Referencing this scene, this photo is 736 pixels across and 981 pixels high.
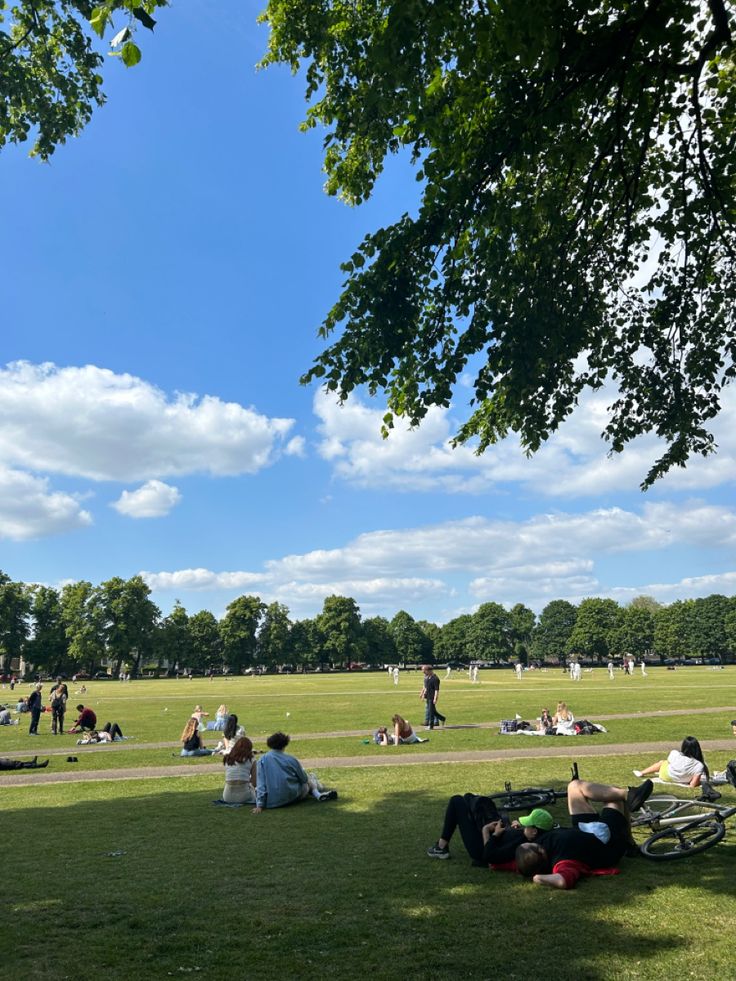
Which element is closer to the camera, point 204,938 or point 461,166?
point 204,938

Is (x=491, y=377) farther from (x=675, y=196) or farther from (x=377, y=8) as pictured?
(x=377, y=8)

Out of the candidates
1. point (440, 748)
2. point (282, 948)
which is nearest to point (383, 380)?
point (282, 948)

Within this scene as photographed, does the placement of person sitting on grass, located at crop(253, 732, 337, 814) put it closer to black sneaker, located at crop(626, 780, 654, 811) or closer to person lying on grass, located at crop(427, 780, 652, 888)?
person lying on grass, located at crop(427, 780, 652, 888)

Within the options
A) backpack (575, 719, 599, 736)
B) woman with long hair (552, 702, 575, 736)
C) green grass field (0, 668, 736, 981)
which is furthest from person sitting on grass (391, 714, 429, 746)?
green grass field (0, 668, 736, 981)

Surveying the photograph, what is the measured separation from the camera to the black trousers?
294 inches

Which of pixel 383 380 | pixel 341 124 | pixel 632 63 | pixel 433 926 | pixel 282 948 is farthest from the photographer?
pixel 341 124

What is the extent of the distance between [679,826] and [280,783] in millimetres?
6061

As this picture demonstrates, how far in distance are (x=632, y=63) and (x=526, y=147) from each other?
1.50 meters

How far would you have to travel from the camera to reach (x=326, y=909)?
243 inches

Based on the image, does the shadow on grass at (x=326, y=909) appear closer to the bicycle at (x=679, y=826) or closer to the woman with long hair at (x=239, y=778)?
the bicycle at (x=679, y=826)

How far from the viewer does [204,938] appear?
555cm

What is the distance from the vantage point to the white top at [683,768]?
11.5m

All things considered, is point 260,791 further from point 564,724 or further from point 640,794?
point 564,724

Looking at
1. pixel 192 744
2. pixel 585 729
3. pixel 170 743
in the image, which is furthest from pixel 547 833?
pixel 170 743
